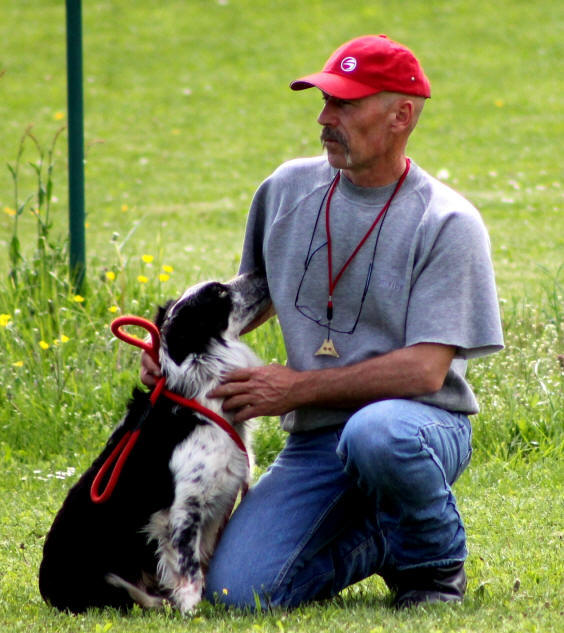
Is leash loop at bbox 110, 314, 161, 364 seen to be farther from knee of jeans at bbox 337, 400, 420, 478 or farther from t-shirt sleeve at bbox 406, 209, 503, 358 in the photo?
t-shirt sleeve at bbox 406, 209, 503, 358

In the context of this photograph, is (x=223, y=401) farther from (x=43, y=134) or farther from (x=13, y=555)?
(x=43, y=134)

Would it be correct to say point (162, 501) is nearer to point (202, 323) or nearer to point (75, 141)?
point (202, 323)

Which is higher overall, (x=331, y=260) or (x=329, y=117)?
(x=329, y=117)

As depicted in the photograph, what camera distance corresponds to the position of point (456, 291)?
327 cm

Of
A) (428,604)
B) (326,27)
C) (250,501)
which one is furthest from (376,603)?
(326,27)

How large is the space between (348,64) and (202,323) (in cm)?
→ 96

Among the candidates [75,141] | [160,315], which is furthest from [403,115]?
[75,141]

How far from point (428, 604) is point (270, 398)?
2.60 ft

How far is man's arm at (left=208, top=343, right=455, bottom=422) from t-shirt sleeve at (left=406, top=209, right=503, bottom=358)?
62 millimetres

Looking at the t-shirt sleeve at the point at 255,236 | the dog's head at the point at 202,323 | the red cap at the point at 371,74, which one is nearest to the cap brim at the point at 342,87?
the red cap at the point at 371,74

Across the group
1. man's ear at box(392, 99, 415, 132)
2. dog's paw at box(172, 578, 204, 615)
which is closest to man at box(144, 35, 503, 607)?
man's ear at box(392, 99, 415, 132)

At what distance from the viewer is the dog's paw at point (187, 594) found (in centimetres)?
336

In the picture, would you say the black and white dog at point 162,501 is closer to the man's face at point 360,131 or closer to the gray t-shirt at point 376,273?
the gray t-shirt at point 376,273

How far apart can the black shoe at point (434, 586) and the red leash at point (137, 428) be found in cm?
67
